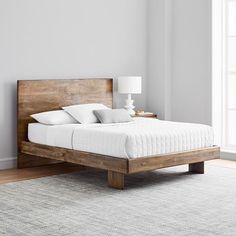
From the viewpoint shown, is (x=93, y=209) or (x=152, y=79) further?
(x=152, y=79)

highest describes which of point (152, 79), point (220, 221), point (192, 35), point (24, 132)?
point (192, 35)

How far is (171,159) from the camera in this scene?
15.9 ft

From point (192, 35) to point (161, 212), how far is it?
11.2 feet

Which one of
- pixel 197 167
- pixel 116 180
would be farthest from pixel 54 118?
pixel 197 167

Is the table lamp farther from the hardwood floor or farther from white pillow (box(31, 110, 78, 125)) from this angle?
the hardwood floor

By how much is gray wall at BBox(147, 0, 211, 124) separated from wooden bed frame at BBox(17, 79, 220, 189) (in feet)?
2.55

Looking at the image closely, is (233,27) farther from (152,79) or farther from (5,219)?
(5,219)

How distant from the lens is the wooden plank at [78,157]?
4549mm

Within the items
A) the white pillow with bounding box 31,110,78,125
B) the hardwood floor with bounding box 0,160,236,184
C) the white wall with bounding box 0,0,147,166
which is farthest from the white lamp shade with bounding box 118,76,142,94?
the hardwood floor with bounding box 0,160,236,184

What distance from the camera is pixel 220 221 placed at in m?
3.63

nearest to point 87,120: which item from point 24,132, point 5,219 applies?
point 24,132

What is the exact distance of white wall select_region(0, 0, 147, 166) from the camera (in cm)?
572

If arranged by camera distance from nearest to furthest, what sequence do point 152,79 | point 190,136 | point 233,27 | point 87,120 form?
point 190,136 < point 87,120 < point 233,27 < point 152,79

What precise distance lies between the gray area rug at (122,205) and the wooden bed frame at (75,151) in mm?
192
